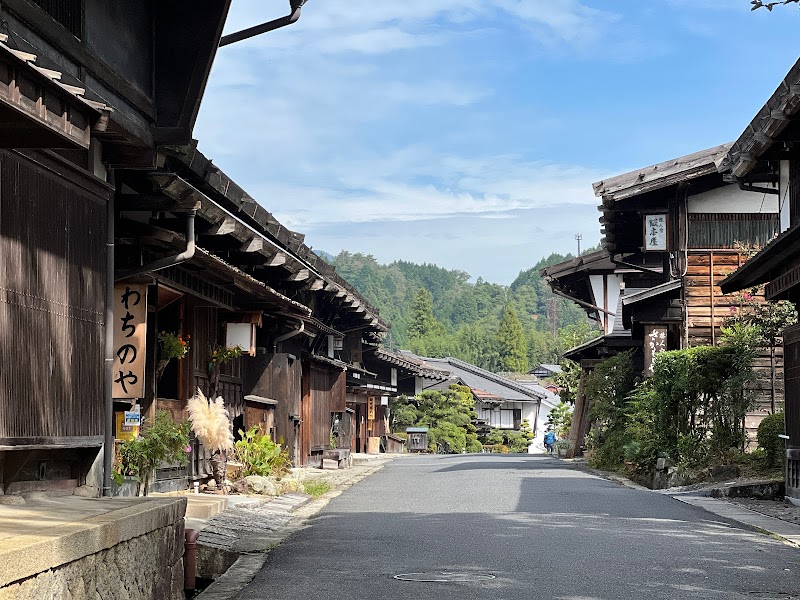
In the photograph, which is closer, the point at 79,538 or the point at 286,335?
the point at 79,538

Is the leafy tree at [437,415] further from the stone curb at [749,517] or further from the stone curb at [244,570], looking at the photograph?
the stone curb at [244,570]

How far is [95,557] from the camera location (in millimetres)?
7098

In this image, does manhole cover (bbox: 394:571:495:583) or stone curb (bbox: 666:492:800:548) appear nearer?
manhole cover (bbox: 394:571:495:583)

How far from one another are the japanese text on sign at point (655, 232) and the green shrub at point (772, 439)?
387 inches

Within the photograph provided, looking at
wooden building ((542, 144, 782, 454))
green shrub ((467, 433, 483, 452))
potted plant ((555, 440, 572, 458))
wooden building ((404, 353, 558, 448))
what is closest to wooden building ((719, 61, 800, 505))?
wooden building ((542, 144, 782, 454))

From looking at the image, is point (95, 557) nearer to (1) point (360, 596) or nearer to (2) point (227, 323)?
(1) point (360, 596)

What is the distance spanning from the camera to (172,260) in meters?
12.7

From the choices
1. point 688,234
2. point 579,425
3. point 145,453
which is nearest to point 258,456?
point 145,453

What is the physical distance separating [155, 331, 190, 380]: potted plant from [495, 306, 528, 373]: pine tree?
121740mm

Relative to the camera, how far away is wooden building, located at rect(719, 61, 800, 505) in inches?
647

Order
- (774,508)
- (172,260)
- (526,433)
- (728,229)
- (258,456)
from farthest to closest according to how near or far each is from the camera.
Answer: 1. (526,433)
2. (728,229)
3. (258,456)
4. (774,508)
5. (172,260)

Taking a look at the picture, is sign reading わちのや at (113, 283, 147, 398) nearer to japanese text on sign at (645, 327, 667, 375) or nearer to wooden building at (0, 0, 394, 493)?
wooden building at (0, 0, 394, 493)

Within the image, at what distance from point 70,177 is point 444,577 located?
493 centimetres

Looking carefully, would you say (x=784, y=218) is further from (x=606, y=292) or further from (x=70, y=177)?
(x=606, y=292)
